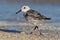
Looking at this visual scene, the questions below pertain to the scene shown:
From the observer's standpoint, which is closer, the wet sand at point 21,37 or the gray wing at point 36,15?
the wet sand at point 21,37

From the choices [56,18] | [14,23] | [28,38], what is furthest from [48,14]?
[28,38]

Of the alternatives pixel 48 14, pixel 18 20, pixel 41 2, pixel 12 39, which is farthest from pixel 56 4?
pixel 12 39

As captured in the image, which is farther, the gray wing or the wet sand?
the gray wing

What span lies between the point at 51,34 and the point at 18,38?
204cm

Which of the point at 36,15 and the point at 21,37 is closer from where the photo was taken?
the point at 21,37

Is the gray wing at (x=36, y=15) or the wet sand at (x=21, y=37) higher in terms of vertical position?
the gray wing at (x=36, y=15)

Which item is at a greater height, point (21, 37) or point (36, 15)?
point (36, 15)

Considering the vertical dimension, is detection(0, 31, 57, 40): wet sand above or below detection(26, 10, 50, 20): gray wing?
below

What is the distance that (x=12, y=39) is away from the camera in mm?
11414

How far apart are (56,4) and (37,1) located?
1811 millimetres

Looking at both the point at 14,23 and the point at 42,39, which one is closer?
the point at 42,39

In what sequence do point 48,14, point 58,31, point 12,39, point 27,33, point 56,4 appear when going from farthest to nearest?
point 56,4, point 48,14, point 58,31, point 27,33, point 12,39

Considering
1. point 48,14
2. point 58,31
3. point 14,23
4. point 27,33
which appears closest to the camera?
point 27,33

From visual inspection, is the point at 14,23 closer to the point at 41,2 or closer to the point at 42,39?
the point at 42,39
